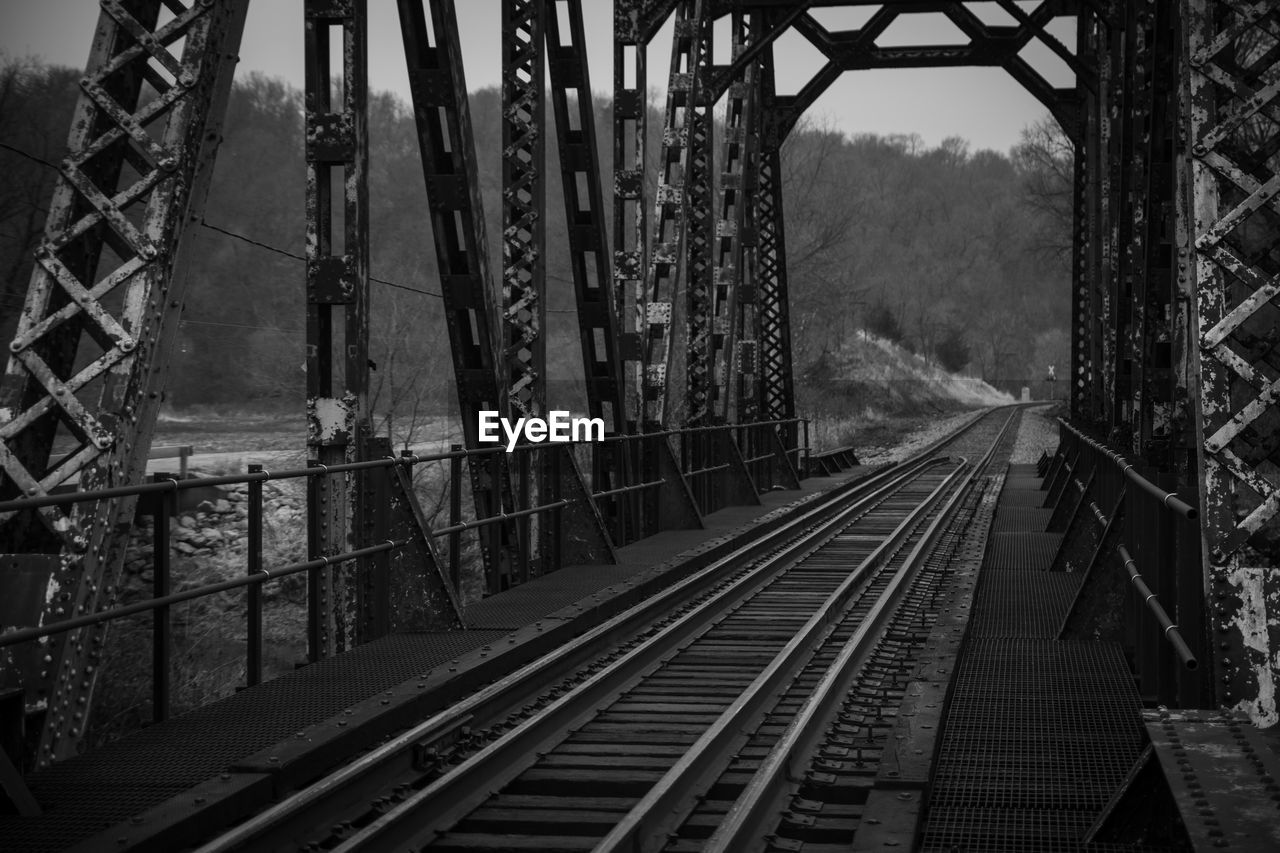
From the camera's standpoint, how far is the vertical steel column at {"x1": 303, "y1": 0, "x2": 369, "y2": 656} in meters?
8.62

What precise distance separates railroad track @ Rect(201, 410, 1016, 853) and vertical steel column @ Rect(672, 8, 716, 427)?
7.60 m

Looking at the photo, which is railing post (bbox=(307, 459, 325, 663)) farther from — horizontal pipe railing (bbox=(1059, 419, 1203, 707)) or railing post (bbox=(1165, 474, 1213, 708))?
railing post (bbox=(1165, 474, 1213, 708))

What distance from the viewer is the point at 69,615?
18.2 ft

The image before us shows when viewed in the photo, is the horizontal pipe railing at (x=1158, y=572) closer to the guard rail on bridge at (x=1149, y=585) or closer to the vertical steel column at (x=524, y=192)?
the guard rail on bridge at (x=1149, y=585)

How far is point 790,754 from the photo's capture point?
21.0ft

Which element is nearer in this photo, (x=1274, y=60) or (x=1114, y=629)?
(x=1274, y=60)

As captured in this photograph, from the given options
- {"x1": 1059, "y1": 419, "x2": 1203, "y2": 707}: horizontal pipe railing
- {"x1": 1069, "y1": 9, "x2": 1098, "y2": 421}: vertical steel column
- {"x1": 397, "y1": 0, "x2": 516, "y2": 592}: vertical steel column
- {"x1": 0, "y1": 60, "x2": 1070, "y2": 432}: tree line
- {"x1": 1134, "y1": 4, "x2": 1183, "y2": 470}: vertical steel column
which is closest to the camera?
{"x1": 1059, "y1": 419, "x2": 1203, "y2": 707}: horizontal pipe railing

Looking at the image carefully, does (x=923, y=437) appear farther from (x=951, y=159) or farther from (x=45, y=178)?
(x=951, y=159)

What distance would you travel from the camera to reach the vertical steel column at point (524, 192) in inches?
493

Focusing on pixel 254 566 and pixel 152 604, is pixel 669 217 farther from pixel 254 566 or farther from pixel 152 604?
pixel 152 604

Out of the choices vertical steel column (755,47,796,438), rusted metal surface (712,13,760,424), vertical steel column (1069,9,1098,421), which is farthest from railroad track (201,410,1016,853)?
vertical steel column (755,47,796,438)

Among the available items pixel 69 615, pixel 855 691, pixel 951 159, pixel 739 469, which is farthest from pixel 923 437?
pixel 951 159

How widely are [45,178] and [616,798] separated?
1659cm

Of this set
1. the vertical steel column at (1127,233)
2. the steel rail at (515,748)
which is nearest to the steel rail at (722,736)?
the steel rail at (515,748)
